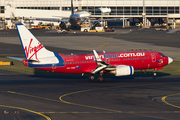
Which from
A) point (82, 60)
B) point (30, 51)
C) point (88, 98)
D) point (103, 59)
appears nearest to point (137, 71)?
point (103, 59)

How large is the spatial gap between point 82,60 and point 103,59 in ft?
10.9

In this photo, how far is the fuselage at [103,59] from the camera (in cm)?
5081

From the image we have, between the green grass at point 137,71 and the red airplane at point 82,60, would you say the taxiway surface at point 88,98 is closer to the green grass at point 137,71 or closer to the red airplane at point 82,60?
the red airplane at point 82,60

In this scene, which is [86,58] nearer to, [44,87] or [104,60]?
[104,60]

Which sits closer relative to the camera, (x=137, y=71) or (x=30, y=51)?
(x=30, y=51)

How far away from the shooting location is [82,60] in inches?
2028

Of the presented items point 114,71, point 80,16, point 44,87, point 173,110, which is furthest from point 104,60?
point 80,16

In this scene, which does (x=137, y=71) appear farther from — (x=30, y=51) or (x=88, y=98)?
(x=88, y=98)

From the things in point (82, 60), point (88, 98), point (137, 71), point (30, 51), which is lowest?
point (137, 71)

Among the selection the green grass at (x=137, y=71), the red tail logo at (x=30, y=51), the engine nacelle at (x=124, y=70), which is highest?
the red tail logo at (x=30, y=51)

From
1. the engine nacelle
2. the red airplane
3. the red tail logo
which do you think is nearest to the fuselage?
the red airplane

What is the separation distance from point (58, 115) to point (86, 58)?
20.6 meters

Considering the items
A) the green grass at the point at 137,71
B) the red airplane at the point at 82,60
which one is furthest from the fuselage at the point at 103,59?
the green grass at the point at 137,71

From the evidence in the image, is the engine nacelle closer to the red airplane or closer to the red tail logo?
the red airplane
